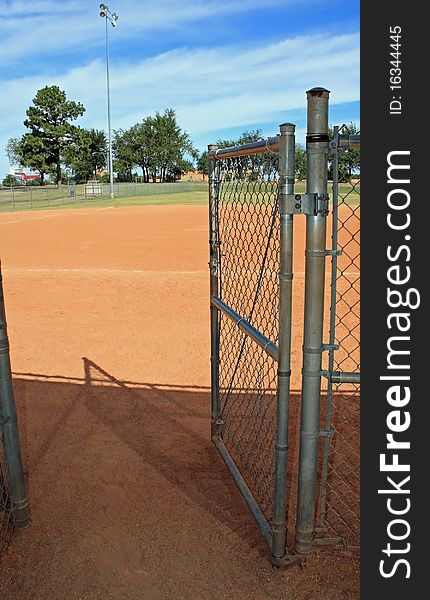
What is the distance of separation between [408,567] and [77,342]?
5.68 meters

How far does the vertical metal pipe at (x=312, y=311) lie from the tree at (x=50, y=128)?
235 feet

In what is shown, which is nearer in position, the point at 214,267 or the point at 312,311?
the point at 312,311

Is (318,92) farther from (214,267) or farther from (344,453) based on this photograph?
(344,453)

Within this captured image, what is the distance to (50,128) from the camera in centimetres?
7050

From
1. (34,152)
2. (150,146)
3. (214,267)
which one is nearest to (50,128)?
(34,152)

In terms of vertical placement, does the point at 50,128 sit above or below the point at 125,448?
above

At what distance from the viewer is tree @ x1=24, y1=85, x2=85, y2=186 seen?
6994 cm

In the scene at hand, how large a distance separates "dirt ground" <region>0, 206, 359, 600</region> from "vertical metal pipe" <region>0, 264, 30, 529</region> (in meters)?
0.15

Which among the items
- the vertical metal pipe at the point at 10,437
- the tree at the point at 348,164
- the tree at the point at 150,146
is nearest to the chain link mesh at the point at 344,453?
the tree at the point at 348,164

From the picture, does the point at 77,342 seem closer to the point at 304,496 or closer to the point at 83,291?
the point at 83,291

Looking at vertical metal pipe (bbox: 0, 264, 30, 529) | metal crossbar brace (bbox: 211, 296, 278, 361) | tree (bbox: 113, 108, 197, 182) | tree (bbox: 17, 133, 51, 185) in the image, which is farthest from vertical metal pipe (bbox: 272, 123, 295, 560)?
tree (bbox: 113, 108, 197, 182)

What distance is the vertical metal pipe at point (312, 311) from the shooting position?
2.72 metres

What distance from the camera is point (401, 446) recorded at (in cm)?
257

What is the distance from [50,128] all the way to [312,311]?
7341 centimetres
